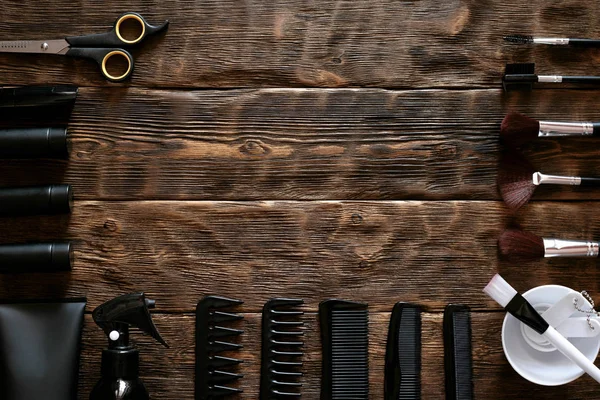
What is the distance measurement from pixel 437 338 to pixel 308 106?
18.9 inches

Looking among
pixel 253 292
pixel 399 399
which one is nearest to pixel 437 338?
pixel 399 399

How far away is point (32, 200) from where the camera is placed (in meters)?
1.19

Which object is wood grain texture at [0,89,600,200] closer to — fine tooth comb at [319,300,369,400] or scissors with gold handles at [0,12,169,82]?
scissors with gold handles at [0,12,169,82]

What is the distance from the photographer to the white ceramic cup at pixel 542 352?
1.20m

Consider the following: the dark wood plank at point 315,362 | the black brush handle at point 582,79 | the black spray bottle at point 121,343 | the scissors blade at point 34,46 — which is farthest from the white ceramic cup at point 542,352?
the scissors blade at point 34,46

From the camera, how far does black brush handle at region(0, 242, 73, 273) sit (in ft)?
3.85

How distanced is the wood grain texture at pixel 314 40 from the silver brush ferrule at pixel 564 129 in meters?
0.11

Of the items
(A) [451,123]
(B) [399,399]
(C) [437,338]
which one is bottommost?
(B) [399,399]

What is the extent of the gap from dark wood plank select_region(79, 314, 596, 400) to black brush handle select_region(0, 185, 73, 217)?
21cm

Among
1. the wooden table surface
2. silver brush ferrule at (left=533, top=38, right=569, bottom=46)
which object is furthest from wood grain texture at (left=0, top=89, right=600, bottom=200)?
silver brush ferrule at (left=533, top=38, right=569, bottom=46)

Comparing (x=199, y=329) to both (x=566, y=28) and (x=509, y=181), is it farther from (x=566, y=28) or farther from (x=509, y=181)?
(x=566, y=28)

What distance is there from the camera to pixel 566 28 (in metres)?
1.29

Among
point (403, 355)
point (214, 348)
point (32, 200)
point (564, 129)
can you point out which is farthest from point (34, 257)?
A: point (564, 129)

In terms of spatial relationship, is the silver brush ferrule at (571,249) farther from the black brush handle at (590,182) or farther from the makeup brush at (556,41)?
the makeup brush at (556,41)
